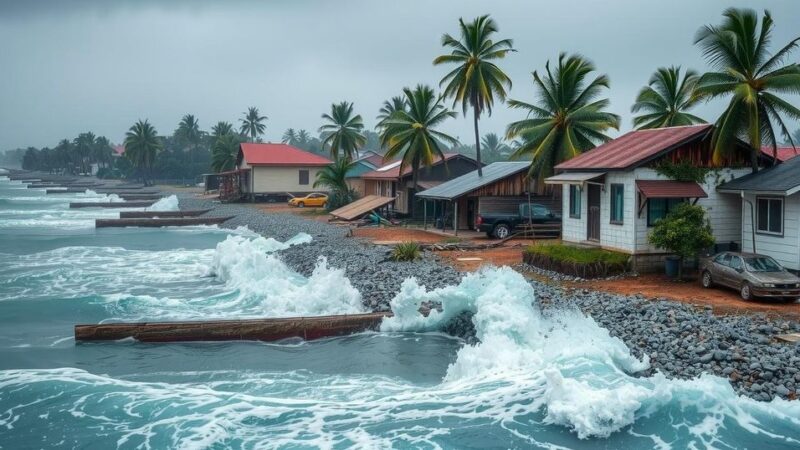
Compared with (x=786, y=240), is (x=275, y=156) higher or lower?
higher

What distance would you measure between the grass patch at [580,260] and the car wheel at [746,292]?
15.0 feet

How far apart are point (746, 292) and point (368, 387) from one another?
32.3 feet

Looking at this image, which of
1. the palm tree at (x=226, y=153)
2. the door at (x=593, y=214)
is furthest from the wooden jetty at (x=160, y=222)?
the door at (x=593, y=214)

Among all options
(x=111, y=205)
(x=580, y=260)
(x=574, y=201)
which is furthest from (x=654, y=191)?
(x=111, y=205)

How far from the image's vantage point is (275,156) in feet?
218

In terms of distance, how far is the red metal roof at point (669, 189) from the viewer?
21.2 metres

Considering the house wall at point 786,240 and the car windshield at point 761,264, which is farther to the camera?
the house wall at point 786,240

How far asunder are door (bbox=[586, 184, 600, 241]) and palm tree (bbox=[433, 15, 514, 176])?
45.4 ft

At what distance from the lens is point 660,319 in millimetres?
15922

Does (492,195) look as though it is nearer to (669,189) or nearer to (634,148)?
(634,148)

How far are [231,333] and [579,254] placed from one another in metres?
11.2

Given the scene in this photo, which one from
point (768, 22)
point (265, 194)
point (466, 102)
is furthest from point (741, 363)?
point (265, 194)

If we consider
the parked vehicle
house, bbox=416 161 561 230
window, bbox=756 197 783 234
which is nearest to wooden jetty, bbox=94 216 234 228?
house, bbox=416 161 561 230

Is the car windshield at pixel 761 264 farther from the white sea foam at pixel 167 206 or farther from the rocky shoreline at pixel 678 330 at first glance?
the white sea foam at pixel 167 206
